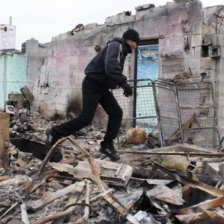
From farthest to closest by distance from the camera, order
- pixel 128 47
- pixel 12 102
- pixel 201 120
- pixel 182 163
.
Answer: pixel 12 102 → pixel 201 120 → pixel 128 47 → pixel 182 163

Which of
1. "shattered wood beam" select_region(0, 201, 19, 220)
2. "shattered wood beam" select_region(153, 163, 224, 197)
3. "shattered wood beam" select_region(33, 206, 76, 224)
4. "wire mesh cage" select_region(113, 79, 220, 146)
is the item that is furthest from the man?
"wire mesh cage" select_region(113, 79, 220, 146)

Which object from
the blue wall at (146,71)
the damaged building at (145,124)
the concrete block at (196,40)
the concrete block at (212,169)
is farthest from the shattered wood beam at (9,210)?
the concrete block at (196,40)

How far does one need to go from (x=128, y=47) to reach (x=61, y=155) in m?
1.88

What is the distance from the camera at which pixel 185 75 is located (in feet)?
21.2

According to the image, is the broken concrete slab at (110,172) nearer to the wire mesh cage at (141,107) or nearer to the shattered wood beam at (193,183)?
the shattered wood beam at (193,183)

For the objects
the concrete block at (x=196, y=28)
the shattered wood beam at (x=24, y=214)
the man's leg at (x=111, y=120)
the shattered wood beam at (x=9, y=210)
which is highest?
the concrete block at (x=196, y=28)

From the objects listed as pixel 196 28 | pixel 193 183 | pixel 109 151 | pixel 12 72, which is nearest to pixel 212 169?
pixel 193 183

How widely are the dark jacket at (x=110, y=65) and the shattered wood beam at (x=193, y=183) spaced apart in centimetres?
122

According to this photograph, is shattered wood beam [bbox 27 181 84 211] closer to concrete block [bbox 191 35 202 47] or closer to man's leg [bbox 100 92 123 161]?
man's leg [bbox 100 92 123 161]

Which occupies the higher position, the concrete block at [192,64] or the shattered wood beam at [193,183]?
the concrete block at [192,64]

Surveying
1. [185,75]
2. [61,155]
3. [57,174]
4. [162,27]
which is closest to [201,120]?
[185,75]

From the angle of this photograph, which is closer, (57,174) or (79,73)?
(57,174)

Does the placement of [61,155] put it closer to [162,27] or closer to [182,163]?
[182,163]

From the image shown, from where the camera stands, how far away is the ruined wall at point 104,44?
6.50m
